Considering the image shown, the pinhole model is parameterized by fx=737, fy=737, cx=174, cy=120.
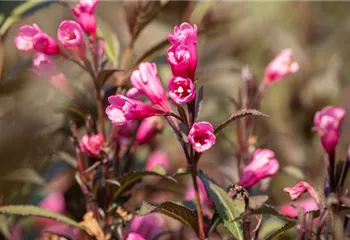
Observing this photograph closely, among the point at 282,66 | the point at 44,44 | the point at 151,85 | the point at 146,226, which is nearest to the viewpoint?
the point at 151,85

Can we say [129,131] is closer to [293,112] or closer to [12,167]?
[12,167]

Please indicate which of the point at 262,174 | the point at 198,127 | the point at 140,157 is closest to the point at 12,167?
the point at 198,127

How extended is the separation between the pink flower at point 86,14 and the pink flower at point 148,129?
0.92ft

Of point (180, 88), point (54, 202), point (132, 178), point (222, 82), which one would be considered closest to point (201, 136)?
point (180, 88)

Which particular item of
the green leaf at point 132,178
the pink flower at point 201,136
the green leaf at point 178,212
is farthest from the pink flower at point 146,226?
the pink flower at point 201,136

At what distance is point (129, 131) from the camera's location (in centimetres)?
145

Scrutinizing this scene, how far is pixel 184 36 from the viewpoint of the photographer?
1.18 metres

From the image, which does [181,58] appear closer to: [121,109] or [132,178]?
[121,109]

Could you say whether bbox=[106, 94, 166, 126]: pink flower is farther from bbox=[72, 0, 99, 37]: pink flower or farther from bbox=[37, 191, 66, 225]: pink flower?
bbox=[37, 191, 66, 225]: pink flower

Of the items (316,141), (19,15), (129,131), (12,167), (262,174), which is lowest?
(316,141)

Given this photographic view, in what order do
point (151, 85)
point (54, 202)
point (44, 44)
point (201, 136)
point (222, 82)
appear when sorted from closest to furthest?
point (201, 136), point (151, 85), point (44, 44), point (54, 202), point (222, 82)

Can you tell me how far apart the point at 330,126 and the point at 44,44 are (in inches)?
21.2

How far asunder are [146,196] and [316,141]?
0.85 m

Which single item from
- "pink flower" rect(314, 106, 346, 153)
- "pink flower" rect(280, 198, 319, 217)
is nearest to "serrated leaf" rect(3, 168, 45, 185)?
"pink flower" rect(280, 198, 319, 217)
